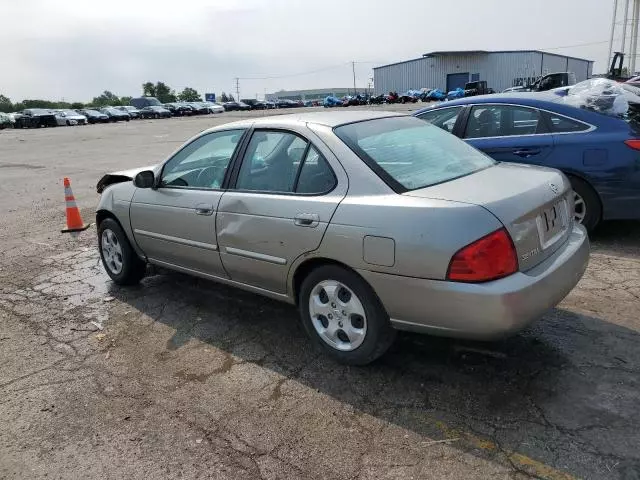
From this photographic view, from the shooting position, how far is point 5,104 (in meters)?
86.6

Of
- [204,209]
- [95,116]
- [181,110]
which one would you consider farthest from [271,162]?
[181,110]

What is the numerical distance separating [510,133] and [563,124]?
1.78 feet

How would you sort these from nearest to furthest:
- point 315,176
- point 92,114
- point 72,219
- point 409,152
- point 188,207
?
1. point 315,176
2. point 409,152
3. point 188,207
4. point 72,219
5. point 92,114

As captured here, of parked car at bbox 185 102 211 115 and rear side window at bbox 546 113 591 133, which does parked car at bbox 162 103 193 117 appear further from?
rear side window at bbox 546 113 591 133

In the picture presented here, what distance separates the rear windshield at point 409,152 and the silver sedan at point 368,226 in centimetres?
1

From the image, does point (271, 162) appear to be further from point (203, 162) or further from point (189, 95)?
point (189, 95)

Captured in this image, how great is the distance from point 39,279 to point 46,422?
2.90m

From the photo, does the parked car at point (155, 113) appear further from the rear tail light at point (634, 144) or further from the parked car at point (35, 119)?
the rear tail light at point (634, 144)

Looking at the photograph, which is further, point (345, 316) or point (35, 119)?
point (35, 119)

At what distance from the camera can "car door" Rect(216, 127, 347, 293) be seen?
332 cm

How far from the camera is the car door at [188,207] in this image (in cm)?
405

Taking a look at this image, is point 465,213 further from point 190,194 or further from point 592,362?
point 190,194

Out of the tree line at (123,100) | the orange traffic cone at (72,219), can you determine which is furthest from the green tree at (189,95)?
the orange traffic cone at (72,219)

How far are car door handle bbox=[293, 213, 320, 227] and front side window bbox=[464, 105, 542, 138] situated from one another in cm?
348
